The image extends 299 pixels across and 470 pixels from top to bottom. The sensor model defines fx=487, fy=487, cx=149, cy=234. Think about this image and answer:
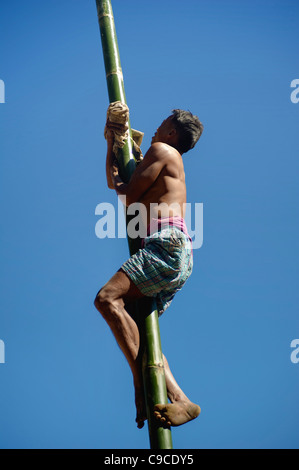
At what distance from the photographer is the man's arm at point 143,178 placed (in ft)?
13.0

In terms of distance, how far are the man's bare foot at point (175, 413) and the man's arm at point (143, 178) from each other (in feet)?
5.23

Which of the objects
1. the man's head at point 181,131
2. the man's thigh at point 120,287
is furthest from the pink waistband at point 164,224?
the man's head at point 181,131

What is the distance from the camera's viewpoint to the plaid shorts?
369cm

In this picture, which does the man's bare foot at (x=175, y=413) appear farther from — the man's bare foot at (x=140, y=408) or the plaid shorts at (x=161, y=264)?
the plaid shorts at (x=161, y=264)

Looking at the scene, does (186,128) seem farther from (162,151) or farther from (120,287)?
(120,287)

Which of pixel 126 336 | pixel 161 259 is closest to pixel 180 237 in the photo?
pixel 161 259

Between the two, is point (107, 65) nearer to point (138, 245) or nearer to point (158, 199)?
point (158, 199)

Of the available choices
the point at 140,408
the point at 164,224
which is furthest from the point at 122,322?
the point at 164,224

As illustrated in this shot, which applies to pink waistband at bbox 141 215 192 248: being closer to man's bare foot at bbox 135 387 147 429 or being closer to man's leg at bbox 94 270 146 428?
man's leg at bbox 94 270 146 428

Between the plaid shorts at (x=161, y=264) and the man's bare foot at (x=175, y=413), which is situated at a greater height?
the plaid shorts at (x=161, y=264)

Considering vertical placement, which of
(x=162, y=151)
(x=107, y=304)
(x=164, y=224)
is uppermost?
(x=162, y=151)

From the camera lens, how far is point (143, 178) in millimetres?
3957

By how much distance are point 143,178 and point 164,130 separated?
87cm

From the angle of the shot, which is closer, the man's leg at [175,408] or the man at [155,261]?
the man's leg at [175,408]
